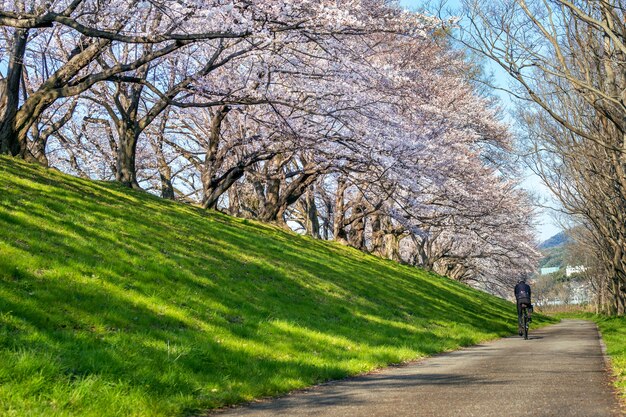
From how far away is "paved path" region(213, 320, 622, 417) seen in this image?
7219mm

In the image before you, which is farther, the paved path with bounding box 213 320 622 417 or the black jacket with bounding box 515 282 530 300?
the black jacket with bounding box 515 282 530 300

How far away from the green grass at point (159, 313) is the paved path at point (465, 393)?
0.72 meters

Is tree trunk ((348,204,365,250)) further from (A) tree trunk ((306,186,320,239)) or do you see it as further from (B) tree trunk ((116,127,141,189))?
(B) tree trunk ((116,127,141,189))

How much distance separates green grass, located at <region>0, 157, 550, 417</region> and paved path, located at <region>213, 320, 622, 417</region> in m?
0.72

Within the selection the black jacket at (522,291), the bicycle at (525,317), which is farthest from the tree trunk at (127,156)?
the bicycle at (525,317)

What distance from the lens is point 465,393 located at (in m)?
8.44

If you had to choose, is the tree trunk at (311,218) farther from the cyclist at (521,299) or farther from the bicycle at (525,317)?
the bicycle at (525,317)

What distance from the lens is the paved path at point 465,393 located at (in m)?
7.22

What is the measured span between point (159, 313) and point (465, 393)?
4.83 m

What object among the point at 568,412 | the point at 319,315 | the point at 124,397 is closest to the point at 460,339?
the point at 319,315

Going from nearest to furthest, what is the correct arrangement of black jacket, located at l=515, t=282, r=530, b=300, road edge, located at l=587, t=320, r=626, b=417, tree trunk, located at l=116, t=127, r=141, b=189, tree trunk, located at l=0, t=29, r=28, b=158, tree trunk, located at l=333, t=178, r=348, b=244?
road edge, located at l=587, t=320, r=626, b=417
tree trunk, located at l=0, t=29, r=28, b=158
tree trunk, located at l=116, t=127, r=141, b=189
black jacket, located at l=515, t=282, r=530, b=300
tree trunk, located at l=333, t=178, r=348, b=244

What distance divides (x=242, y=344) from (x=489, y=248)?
51.9 metres

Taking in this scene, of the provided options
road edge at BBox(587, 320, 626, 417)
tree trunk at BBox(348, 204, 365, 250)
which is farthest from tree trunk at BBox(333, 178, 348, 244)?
road edge at BBox(587, 320, 626, 417)

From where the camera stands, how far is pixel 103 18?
705 inches
